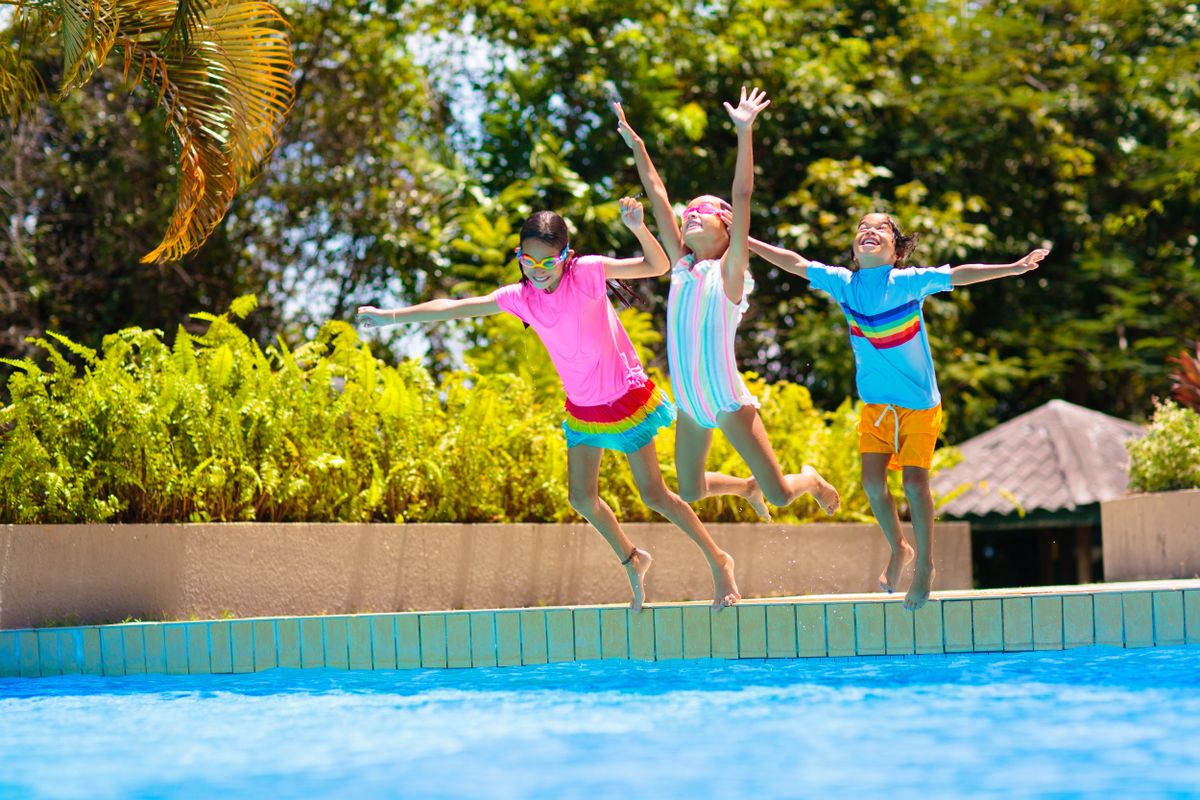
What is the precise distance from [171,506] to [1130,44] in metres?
15.5

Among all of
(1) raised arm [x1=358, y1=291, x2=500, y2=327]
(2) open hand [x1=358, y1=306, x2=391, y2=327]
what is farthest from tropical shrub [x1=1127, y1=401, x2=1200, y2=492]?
(2) open hand [x1=358, y1=306, x2=391, y2=327]

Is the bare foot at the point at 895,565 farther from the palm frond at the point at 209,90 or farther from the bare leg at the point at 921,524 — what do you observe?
the palm frond at the point at 209,90

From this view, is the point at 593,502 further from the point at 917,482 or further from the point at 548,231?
the point at 917,482

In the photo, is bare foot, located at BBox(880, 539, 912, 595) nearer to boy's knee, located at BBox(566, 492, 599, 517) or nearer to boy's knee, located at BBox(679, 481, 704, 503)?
boy's knee, located at BBox(679, 481, 704, 503)

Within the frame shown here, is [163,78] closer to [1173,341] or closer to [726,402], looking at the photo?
[726,402]

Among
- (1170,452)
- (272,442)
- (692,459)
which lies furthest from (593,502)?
(1170,452)

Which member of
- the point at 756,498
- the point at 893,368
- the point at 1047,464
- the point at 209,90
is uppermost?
the point at 209,90

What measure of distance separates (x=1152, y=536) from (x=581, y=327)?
4.94m

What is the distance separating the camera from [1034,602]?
6.40 m

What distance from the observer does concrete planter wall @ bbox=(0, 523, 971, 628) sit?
23.4 ft

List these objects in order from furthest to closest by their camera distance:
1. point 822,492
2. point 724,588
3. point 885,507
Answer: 1. point 822,492
2. point 724,588
3. point 885,507

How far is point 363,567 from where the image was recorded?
790 cm

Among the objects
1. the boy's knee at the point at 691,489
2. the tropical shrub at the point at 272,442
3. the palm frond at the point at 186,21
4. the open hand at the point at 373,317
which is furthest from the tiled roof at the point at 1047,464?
the open hand at the point at 373,317

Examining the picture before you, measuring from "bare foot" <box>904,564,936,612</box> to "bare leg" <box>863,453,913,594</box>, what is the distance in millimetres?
208
